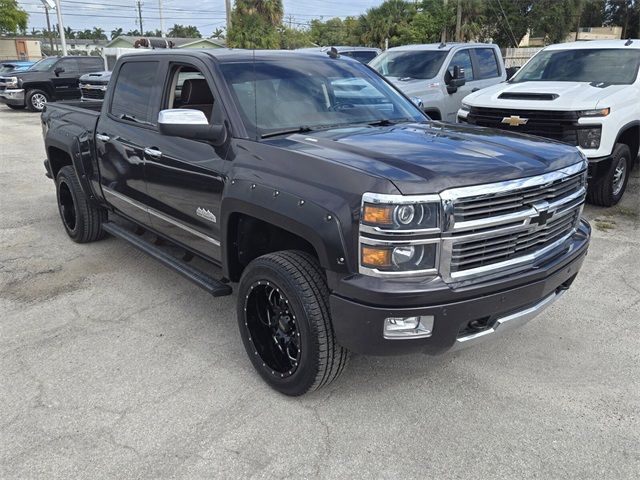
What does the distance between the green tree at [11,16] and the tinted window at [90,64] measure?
29286mm

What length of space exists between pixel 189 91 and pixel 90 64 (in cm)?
1841

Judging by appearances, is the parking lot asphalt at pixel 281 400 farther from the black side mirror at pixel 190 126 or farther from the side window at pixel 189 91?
the side window at pixel 189 91

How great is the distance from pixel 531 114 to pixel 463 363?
4257 mm

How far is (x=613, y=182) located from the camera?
688 centimetres

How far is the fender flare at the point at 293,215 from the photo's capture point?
2.66 meters

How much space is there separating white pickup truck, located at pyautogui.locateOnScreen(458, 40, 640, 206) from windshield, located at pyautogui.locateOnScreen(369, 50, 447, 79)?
2.05 m

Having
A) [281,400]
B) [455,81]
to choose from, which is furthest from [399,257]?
[455,81]

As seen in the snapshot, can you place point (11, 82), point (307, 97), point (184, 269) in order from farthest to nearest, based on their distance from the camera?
point (11, 82) → point (184, 269) → point (307, 97)

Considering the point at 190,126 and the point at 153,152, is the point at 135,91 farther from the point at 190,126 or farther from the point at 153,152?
the point at 190,126

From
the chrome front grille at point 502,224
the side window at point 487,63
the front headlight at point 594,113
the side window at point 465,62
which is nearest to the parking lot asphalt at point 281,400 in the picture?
the chrome front grille at point 502,224

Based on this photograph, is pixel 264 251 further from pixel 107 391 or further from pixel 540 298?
pixel 540 298

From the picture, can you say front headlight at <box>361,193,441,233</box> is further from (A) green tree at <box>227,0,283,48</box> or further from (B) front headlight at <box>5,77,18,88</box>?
(A) green tree at <box>227,0,283,48</box>

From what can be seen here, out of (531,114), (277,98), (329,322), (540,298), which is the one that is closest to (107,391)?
(329,322)

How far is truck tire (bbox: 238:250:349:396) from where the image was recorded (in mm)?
2851
